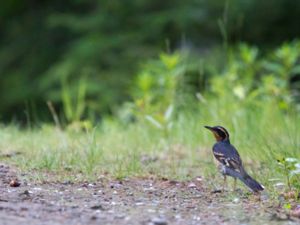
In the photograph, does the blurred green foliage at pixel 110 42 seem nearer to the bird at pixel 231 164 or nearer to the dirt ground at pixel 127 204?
the bird at pixel 231 164

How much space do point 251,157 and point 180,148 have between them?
1.08m

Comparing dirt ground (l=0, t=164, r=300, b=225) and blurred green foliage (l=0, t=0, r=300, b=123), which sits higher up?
blurred green foliage (l=0, t=0, r=300, b=123)

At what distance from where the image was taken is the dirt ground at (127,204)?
5641 millimetres

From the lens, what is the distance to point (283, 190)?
6.66 metres

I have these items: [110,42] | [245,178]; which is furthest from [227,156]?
[110,42]

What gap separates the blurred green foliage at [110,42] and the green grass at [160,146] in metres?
4.55

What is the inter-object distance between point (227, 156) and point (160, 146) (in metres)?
1.95

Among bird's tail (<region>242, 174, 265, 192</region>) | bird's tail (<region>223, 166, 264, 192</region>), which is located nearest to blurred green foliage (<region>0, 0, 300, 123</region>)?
bird's tail (<region>223, 166, 264, 192</region>)

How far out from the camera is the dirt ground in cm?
564

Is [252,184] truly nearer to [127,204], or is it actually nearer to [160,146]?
[127,204]

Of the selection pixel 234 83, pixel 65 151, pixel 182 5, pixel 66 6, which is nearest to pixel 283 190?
pixel 65 151

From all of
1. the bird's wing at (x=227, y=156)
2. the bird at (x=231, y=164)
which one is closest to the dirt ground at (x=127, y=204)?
the bird at (x=231, y=164)

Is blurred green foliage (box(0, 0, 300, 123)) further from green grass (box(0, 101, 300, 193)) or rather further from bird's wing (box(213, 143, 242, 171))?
bird's wing (box(213, 143, 242, 171))

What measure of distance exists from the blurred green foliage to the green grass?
455 centimetres
